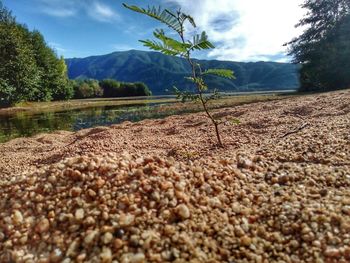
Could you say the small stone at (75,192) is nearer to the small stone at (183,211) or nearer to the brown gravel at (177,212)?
the brown gravel at (177,212)

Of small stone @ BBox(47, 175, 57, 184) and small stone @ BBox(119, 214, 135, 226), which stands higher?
small stone @ BBox(47, 175, 57, 184)

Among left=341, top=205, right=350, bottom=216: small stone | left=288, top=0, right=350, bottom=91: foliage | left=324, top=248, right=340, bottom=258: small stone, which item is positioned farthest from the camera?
left=288, top=0, right=350, bottom=91: foliage

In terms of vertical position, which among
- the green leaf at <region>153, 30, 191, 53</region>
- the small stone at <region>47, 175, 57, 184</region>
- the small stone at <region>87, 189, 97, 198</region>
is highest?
the green leaf at <region>153, 30, 191, 53</region>

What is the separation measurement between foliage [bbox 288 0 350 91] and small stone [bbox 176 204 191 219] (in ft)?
120

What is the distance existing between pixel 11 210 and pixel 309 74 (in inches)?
1546

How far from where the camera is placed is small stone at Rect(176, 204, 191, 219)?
302cm

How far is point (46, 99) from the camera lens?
53.7 m

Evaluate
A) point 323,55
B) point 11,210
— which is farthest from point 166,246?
point 323,55

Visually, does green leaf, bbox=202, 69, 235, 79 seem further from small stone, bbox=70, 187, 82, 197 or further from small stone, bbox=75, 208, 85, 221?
small stone, bbox=75, 208, 85, 221

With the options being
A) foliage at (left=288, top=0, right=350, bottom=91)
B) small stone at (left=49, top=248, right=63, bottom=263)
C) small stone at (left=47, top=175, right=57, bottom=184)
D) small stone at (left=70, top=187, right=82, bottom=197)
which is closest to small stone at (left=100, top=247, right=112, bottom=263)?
small stone at (left=49, top=248, right=63, bottom=263)

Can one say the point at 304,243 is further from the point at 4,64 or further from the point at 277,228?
the point at 4,64

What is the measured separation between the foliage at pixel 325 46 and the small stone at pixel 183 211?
120 ft

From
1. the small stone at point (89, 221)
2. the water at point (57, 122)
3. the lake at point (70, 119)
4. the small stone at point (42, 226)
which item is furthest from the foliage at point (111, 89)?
the small stone at point (89, 221)

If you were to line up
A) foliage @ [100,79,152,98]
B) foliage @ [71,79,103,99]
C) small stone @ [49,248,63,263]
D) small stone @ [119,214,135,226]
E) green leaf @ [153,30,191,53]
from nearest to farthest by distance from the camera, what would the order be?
small stone @ [49,248,63,263] → small stone @ [119,214,135,226] → green leaf @ [153,30,191,53] → foliage @ [71,79,103,99] → foliage @ [100,79,152,98]
